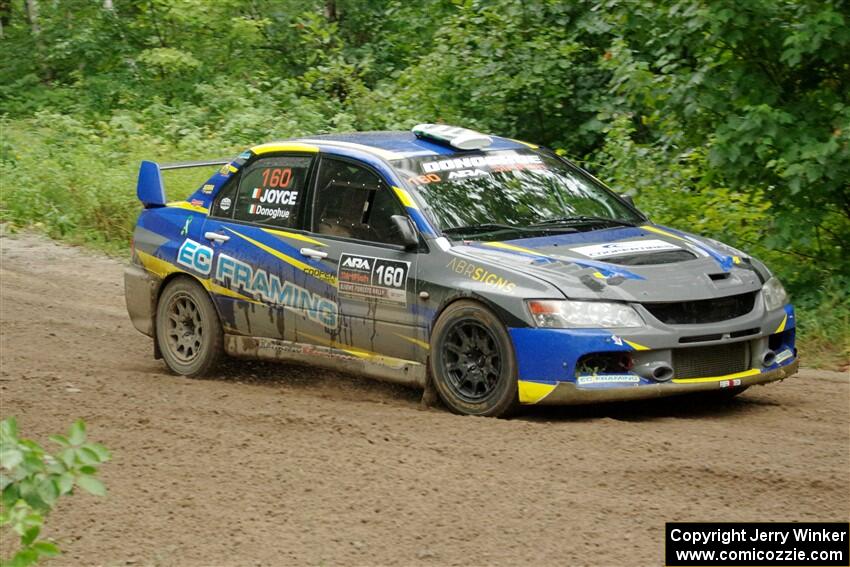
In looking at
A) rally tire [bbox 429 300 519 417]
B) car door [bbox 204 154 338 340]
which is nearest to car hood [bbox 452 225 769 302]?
rally tire [bbox 429 300 519 417]

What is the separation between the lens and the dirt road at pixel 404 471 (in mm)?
5094

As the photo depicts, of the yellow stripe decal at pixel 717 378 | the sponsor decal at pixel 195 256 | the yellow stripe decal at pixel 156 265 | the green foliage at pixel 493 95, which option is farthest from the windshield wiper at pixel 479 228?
the green foliage at pixel 493 95

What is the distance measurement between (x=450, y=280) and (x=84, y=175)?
9210mm

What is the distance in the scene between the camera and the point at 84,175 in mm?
15500

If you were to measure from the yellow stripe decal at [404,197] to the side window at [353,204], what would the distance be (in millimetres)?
42

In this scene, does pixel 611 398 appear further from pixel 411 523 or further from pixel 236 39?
pixel 236 39

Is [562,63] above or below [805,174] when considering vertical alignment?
above

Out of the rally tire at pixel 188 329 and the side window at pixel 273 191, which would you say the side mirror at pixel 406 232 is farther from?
the rally tire at pixel 188 329

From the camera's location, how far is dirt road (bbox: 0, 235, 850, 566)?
5.09 metres

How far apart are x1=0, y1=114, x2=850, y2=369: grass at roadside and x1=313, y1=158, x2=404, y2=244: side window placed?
21.1ft

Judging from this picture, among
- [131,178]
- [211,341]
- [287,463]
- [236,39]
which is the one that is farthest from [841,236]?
[236,39]

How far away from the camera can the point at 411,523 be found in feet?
17.4

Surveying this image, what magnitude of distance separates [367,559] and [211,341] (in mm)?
4215

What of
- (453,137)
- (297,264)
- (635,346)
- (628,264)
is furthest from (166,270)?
(635,346)
